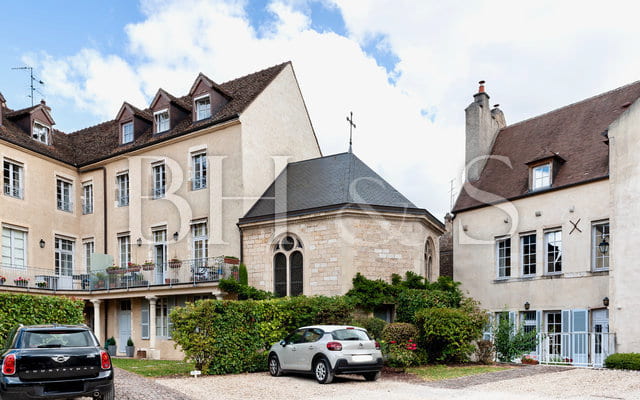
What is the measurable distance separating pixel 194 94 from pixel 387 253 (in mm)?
11320

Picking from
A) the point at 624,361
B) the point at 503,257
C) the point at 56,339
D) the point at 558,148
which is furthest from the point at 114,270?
the point at 624,361

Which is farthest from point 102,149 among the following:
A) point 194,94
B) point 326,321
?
point 326,321

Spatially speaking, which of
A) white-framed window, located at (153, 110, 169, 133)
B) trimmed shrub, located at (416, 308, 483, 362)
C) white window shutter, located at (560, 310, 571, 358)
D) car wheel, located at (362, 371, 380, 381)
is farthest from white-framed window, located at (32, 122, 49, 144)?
white window shutter, located at (560, 310, 571, 358)

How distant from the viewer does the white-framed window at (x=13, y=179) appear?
82.1 feet

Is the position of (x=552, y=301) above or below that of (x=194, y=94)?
→ below

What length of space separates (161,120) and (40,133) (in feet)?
20.2

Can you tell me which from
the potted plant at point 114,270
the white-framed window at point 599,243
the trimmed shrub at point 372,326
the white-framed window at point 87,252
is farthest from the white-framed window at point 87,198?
the white-framed window at point 599,243

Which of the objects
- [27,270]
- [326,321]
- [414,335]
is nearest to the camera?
[414,335]

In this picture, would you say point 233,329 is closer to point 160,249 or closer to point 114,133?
point 160,249

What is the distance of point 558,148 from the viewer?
78.7 feet

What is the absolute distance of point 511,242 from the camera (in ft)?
77.8

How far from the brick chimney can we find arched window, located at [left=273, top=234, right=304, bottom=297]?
9.71 m

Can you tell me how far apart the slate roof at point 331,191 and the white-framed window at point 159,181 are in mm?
4938

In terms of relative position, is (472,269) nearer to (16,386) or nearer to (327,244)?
(327,244)
